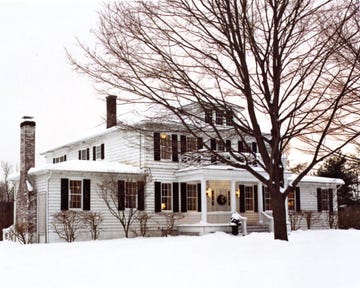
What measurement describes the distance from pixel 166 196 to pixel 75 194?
4.91 m

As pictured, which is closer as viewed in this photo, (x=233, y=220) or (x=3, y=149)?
(x=233, y=220)

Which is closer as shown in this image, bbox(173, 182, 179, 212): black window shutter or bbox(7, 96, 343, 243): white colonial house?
bbox(7, 96, 343, 243): white colonial house

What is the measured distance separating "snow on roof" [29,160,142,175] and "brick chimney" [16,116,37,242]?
2.20 feet

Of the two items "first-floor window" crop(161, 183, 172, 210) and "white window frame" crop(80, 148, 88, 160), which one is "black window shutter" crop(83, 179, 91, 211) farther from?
"white window frame" crop(80, 148, 88, 160)

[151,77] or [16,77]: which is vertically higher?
[16,77]

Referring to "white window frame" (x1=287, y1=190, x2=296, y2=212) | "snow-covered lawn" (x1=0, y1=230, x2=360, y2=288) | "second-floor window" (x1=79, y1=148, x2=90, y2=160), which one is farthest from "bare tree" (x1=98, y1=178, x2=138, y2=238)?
"snow-covered lawn" (x1=0, y1=230, x2=360, y2=288)

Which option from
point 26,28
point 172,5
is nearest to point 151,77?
point 172,5

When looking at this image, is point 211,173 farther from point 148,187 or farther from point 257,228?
point 257,228

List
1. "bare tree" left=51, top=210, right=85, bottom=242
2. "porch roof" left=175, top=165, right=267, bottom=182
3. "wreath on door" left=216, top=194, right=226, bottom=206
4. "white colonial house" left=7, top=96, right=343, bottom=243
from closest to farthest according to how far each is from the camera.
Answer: "bare tree" left=51, top=210, right=85, bottom=242 < "white colonial house" left=7, top=96, right=343, bottom=243 < "porch roof" left=175, top=165, right=267, bottom=182 < "wreath on door" left=216, top=194, right=226, bottom=206

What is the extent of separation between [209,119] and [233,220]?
1421 centimetres

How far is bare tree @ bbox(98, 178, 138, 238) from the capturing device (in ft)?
82.4

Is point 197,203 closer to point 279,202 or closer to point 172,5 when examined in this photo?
point 279,202

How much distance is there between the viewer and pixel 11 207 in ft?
99.7

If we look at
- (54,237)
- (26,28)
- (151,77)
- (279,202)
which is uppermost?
(26,28)
